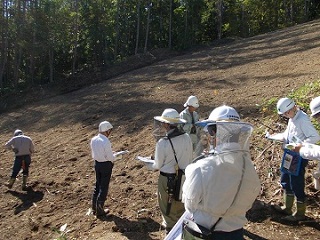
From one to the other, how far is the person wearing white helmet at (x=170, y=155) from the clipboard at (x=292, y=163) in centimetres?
129

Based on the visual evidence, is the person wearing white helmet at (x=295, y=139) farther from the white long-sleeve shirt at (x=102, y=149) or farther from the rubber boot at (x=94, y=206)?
the rubber boot at (x=94, y=206)

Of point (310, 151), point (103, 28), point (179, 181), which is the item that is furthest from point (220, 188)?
point (103, 28)

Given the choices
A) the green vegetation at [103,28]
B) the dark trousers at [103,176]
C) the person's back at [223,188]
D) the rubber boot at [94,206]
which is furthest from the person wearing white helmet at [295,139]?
the green vegetation at [103,28]

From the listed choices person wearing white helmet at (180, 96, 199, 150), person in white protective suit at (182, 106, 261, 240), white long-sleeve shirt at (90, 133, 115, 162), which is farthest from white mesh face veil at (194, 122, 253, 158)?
white long-sleeve shirt at (90, 133, 115, 162)

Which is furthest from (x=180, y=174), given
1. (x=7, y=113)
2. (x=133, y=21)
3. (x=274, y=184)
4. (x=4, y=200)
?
(x=133, y=21)

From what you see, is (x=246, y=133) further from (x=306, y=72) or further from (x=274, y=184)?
(x=306, y=72)

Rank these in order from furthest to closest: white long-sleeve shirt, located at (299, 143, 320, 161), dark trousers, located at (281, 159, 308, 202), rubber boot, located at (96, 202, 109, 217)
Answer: rubber boot, located at (96, 202, 109, 217)
dark trousers, located at (281, 159, 308, 202)
white long-sleeve shirt, located at (299, 143, 320, 161)

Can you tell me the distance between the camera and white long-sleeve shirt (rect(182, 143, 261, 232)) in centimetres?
282

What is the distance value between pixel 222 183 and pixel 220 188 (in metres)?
0.04

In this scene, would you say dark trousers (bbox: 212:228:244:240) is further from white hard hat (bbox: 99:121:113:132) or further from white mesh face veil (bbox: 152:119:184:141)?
white hard hat (bbox: 99:121:113:132)

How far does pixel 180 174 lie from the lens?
5062 mm

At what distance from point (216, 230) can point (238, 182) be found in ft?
1.26

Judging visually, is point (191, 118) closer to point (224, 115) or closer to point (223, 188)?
point (224, 115)

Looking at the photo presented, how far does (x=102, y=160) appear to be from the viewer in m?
6.66
